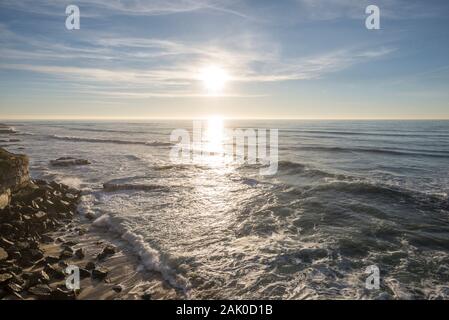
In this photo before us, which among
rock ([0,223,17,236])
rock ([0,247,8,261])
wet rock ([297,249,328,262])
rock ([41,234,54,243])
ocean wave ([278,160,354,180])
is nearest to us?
rock ([0,247,8,261])

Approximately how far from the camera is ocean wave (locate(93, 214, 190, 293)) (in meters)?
8.94

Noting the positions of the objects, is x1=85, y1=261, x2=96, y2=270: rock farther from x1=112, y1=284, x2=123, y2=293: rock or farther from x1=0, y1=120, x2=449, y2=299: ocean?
x1=0, y1=120, x2=449, y2=299: ocean

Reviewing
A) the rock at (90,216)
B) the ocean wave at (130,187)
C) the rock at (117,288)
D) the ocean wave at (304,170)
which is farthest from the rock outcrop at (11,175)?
the ocean wave at (304,170)

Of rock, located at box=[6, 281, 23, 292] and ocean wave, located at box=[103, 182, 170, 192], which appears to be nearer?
rock, located at box=[6, 281, 23, 292]

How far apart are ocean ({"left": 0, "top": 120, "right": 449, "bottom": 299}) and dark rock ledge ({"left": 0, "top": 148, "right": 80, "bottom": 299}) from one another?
5.45 feet

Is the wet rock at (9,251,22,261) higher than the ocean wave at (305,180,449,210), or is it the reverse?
the ocean wave at (305,180,449,210)

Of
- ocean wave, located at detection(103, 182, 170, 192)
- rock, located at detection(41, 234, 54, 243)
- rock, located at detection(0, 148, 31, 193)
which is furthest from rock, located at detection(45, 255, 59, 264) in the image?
ocean wave, located at detection(103, 182, 170, 192)

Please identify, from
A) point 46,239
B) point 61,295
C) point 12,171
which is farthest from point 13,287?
point 12,171

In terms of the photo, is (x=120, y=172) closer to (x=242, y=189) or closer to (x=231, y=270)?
(x=242, y=189)

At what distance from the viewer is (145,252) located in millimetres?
10680

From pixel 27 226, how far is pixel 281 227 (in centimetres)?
Answer: 1019

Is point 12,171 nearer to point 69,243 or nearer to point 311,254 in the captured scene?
point 69,243
